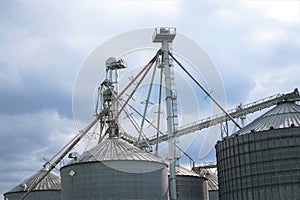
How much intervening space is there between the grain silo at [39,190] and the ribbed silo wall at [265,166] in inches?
1144

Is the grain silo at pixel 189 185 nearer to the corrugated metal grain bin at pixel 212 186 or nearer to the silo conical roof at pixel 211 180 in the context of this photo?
the corrugated metal grain bin at pixel 212 186

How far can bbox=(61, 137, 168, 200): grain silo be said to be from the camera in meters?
57.0

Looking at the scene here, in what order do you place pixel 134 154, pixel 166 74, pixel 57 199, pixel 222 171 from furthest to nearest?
pixel 57 199
pixel 166 74
pixel 222 171
pixel 134 154

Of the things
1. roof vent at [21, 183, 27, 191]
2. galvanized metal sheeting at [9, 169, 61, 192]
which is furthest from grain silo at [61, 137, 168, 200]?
roof vent at [21, 183, 27, 191]

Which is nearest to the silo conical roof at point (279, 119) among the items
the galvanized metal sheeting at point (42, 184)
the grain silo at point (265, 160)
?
the grain silo at point (265, 160)

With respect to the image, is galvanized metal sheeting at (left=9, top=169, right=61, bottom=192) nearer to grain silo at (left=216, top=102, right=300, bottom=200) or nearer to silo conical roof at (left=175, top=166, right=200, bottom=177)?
silo conical roof at (left=175, top=166, right=200, bottom=177)

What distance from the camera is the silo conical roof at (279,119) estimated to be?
61.0 m

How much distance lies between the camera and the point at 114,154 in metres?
60.1

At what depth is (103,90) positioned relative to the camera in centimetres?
8312

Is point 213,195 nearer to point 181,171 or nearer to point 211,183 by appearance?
point 211,183

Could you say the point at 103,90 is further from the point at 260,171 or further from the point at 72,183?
the point at 260,171

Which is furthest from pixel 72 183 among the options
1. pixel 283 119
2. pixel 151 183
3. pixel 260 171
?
pixel 283 119

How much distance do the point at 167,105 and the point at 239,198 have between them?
595 inches

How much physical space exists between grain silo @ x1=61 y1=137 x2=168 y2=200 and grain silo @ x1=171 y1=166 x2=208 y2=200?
30.6 feet
